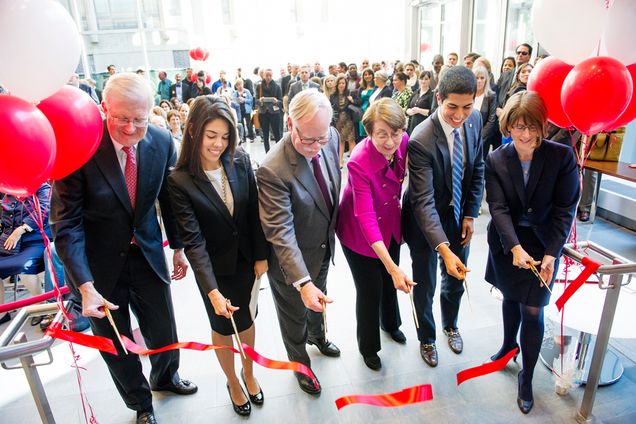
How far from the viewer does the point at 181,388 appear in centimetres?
228

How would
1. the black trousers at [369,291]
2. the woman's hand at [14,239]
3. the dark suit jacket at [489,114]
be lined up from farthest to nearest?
1. the dark suit jacket at [489,114]
2. the woman's hand at [14,239]
3. the black trousers at [369,291]

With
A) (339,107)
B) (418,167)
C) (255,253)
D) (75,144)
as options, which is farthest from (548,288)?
(339,107)

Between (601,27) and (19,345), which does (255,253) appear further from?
(601,27)

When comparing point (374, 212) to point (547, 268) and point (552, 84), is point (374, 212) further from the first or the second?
point (552, 84)

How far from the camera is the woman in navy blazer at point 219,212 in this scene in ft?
5.26

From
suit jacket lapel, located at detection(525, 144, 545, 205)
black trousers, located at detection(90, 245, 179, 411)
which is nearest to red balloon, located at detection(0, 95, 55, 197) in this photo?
black trousers, located at detection(90, 245, 179, 411)

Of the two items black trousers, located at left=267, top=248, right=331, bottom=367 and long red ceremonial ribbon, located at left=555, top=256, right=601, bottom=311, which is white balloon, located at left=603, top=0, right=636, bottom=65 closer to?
long red ceremonial ribbon, located at left=555, top=256, right=601, bottom=311

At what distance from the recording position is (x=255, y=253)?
1.89 m

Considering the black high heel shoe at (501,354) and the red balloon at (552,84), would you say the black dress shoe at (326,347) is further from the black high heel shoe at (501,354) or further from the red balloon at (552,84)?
the red balloon at (552,84)

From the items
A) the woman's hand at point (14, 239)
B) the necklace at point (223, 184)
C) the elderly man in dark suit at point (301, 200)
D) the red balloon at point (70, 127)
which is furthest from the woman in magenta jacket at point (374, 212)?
the woman's hand at point (14, 239)

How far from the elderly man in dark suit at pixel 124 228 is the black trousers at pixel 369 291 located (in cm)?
86

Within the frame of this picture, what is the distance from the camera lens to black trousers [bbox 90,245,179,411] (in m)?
1.83

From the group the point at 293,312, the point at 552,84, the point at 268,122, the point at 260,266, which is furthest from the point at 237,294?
the point at 268,122

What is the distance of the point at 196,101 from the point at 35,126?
52 cm
